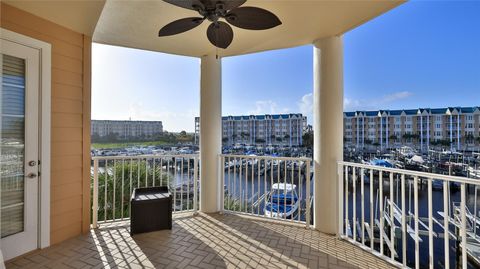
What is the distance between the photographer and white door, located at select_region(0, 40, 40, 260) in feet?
7.25

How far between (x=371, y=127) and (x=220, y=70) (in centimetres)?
689

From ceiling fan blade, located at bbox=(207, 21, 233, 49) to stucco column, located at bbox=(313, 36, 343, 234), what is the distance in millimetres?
1565

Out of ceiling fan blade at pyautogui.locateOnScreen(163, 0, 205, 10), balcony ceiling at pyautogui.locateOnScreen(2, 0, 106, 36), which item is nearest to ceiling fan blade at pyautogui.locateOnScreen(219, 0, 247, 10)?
ceiling fan blade at pyautogui.locateOnScreen(163, 0, 205, 10)

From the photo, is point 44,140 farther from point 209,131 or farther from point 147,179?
point 209,131

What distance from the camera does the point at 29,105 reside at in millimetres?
2367

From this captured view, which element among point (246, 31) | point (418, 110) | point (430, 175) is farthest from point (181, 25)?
point (418, 110)

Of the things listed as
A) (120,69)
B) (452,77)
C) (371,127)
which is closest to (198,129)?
(120,69)

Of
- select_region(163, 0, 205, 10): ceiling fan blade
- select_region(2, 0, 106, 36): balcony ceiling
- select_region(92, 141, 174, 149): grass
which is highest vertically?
select_region(2, 0, 106, 36): balcony ceiling

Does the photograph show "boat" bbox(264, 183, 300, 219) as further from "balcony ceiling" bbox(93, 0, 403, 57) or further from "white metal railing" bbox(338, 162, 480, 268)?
"balcony ceiling" bbox(93, 0, 403, 57)

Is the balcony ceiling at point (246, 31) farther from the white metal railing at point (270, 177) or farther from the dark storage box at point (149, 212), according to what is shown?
the dark storage box at point (149, 212)

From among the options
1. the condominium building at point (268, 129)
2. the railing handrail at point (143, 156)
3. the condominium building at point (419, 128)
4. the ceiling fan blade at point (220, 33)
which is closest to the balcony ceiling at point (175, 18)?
the ceiling fan blade at point (220, 33)

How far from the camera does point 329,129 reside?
115 inches

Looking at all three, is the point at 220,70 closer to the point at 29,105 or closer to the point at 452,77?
the point at 29,105

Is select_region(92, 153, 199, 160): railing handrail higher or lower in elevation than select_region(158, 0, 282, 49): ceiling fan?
lower
